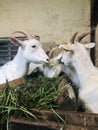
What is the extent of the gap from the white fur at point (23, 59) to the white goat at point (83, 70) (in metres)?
0.31

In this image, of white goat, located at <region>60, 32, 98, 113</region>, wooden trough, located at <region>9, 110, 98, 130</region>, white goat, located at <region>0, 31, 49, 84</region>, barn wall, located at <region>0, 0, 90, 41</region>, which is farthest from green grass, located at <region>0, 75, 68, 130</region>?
barn wall, located at <region>0, 0, 90, 41</region>

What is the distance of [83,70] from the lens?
2859 mm

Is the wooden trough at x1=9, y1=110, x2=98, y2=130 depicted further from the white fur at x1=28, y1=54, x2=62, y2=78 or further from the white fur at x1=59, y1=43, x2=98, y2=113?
the white fur at x1=28, y1=54, x2=62, y2=78

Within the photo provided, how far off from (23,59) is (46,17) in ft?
3.49

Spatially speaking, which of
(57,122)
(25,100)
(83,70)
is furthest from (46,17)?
(57,122)

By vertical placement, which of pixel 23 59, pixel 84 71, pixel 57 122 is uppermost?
pixel 23 59

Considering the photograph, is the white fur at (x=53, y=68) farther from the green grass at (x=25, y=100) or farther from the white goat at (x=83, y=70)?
the green grass at (x=25, y=100)

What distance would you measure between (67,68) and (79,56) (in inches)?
13.4

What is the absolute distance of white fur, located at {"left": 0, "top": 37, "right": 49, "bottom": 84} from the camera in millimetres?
3176

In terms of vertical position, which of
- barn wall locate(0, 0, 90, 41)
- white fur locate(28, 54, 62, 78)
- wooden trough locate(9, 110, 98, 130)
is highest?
barn wall locate(0, 0, 90, 41)

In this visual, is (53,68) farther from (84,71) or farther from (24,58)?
(84,71)

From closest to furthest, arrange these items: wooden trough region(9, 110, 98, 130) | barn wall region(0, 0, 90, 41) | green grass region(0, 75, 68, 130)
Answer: wooden trough region(9, 110, 98, 130)
green grass region(0, 75, 68, 130)
barn wall region(0, 0, 90, 41)

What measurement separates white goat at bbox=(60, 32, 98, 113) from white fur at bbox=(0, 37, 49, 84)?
309 millimetres

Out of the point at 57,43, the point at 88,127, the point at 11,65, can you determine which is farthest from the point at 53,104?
the point at 57,43
